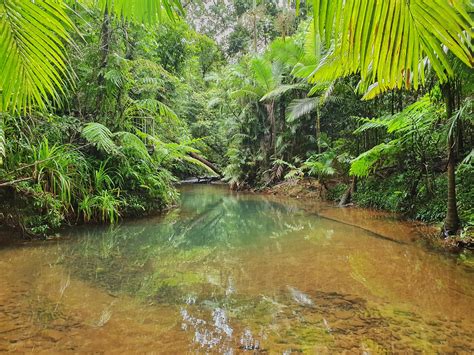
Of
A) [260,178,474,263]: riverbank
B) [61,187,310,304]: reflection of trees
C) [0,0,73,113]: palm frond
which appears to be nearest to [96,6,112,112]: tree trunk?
[61,187,310,304]: reflection of trees

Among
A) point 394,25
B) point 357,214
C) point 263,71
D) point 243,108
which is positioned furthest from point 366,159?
point 243,108

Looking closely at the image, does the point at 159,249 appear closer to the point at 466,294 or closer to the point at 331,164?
the point at 466,294

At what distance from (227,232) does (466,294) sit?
3399mm

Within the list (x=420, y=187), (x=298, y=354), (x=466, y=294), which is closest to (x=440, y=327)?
(x=466, y=294)

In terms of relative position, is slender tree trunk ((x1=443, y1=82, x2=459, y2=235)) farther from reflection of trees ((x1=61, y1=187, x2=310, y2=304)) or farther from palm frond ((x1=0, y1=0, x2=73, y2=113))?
palm frond ((x1=0, y1=0, x2=73, y2=113))

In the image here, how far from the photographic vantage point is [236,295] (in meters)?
2.67

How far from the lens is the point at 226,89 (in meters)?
15.4

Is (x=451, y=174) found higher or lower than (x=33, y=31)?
lower

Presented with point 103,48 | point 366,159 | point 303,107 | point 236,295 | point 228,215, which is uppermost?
point 103,48

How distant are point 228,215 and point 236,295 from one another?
15.2 ft

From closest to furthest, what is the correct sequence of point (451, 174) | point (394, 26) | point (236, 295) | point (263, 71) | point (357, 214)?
1. point (394, 26)
2. point (236, 295)
3. point (451, 174)
4. point (357, 214)
5. point (263, 71)

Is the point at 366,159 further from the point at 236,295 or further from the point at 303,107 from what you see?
the point at 236,295

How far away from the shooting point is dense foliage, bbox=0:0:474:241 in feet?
2.29

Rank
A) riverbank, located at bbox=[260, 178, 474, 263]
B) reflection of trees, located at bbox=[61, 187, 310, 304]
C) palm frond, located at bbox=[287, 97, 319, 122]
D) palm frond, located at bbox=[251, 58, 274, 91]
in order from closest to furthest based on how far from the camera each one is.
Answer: reflection of trees, located at bbox=[61, 187, 310, 304] → riverbank, located at bbox=[260, 178, 474, 263] → palm frond, located at bbox=[287, 97, 319, 122] → palm frond, located at bbox=[251, 58, 274, 91]
